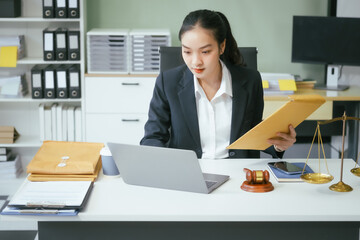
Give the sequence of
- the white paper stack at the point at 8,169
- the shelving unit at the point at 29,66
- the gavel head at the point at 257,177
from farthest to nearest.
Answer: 1. the white paper stack at the point at 8,169
2. the shelving unit at the point at 29,66
3. the gavel head at the point at 257,177

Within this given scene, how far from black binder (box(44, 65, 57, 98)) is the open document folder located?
209 cm

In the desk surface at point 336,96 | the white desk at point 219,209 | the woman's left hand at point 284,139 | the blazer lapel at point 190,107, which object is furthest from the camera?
the desk surface at point 336,96

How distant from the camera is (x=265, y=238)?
171cm

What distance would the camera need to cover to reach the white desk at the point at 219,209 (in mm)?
1638

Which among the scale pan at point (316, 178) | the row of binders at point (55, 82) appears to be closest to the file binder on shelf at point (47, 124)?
the row of binders at point (55, 82)

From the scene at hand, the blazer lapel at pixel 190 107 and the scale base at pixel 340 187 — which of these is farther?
the blazer lapel at pixel 190 107

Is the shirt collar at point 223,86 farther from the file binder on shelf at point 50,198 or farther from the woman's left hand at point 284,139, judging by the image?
the file binder on shelf at point 50,198

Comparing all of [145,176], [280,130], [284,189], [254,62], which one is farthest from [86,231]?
[254,62]

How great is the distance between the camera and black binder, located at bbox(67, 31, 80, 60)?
3.74m

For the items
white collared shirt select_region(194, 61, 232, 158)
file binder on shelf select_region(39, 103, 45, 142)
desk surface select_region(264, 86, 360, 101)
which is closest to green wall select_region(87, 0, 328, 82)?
desk surface select_region(264, 86, 360, 101)

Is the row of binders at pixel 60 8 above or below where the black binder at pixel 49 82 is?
above

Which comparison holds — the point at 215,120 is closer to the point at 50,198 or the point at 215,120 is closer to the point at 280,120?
the point at 280,120

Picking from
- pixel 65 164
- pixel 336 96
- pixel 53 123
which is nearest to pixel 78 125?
pixel 53 123

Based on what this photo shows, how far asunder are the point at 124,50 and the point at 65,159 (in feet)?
6.07
